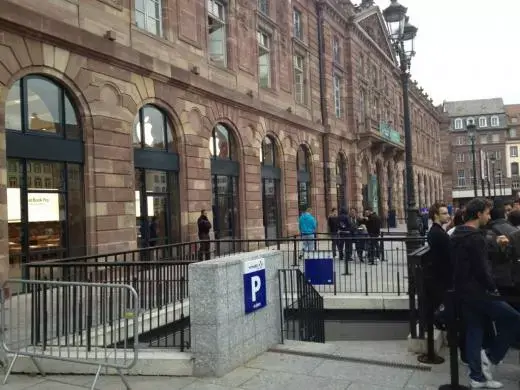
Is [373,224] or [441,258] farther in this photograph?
[373,224]

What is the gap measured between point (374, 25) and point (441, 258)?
3625 centimetres

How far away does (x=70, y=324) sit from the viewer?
20.1 ft

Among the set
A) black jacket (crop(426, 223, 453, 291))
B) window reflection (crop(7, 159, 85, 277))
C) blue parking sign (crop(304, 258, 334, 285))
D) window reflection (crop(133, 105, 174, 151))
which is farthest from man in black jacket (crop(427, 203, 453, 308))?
window reflection (crop(133, 105, 174, 151))

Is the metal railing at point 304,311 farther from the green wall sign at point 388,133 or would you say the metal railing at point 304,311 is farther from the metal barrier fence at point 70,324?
the green wall sign at point 388,133

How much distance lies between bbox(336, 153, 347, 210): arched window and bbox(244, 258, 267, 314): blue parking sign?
77.4ft

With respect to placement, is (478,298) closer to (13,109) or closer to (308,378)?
(308,378)

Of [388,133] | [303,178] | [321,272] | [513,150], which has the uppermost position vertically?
[513,150]

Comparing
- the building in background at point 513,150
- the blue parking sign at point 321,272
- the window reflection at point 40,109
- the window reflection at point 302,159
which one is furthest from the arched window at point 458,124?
the window reflection at point 40,109

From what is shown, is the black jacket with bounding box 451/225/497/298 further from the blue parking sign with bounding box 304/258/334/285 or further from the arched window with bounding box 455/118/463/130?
the arched window with bounding box 455/118/463/130

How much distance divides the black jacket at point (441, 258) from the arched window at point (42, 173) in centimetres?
873

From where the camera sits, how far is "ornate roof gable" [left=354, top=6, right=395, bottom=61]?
34.5 meters

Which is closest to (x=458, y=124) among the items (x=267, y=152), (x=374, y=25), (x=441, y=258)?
(x=374, y=25)

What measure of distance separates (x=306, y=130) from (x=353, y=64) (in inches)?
373

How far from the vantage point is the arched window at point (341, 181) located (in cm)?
3002
